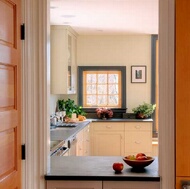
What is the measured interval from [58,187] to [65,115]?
484 centimetres

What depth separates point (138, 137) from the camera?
7.66 m

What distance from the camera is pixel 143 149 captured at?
7.71 m

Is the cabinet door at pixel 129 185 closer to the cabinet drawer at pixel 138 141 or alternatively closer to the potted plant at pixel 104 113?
the cabinet drawer at pixel 138 141

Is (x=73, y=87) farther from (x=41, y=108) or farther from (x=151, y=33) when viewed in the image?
(x=41, y=108)

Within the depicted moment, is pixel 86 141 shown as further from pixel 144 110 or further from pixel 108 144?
pixel 144 110

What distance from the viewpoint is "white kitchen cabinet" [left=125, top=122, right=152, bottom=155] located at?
25.0 ft

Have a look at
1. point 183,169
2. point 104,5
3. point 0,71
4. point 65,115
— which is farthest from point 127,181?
point 65,115

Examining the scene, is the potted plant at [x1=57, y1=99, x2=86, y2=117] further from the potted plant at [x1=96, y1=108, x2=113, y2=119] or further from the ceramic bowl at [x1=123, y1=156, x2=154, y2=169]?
the ceramic bowl at [x1=123, y1=156, x2=154, y2=169]

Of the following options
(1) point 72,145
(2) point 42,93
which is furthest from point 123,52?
(2) point 42,93

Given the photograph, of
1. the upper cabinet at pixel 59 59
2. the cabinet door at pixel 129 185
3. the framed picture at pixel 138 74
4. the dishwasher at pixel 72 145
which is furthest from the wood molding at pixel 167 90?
the framed picture at pixel 138 74

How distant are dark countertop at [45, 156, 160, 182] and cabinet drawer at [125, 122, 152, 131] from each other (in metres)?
4.41

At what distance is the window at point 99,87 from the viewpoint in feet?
27.2

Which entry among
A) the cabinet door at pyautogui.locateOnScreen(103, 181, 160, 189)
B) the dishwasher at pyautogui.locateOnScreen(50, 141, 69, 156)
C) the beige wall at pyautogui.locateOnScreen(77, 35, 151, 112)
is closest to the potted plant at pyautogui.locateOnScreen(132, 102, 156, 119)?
the beige wall at pyautogui.locateOnScreen(77, 35, 151, 112)

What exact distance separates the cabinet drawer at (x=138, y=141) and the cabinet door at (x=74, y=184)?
5.06 metres
